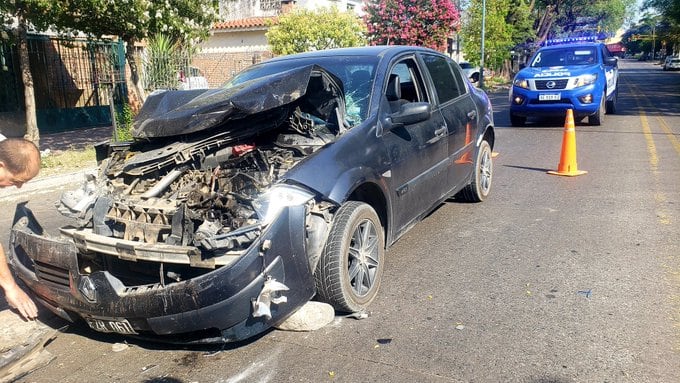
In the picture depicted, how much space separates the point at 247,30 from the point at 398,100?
22.9 m

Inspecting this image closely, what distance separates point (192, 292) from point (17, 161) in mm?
1177

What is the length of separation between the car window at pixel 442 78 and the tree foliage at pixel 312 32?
1112cm

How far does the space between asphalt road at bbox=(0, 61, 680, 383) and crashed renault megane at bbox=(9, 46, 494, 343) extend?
238 millimetres

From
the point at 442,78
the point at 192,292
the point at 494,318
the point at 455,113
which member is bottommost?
the point at 494,318

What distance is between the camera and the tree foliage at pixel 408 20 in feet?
71.7

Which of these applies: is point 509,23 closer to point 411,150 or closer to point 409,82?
point 409,82

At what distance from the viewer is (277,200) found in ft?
11.0

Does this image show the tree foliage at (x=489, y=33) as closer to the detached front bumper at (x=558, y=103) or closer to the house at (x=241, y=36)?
the house at (x=241, y=36)

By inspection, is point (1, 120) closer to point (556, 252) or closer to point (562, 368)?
point (556, 252)

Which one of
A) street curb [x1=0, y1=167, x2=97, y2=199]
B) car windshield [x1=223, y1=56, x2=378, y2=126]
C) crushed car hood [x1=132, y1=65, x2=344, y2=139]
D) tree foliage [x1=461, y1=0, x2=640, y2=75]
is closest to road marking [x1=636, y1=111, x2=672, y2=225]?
car windshield [x1=223, y1=56, x2=378, y2=126]

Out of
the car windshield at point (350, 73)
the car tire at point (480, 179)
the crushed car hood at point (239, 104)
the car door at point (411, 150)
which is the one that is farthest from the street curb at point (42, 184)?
the car tire at point (480, 179)

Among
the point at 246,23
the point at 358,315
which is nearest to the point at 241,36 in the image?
the point at 246,23

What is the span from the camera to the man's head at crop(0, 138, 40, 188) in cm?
309

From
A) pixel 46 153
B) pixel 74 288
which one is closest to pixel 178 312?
pixel 74 288
